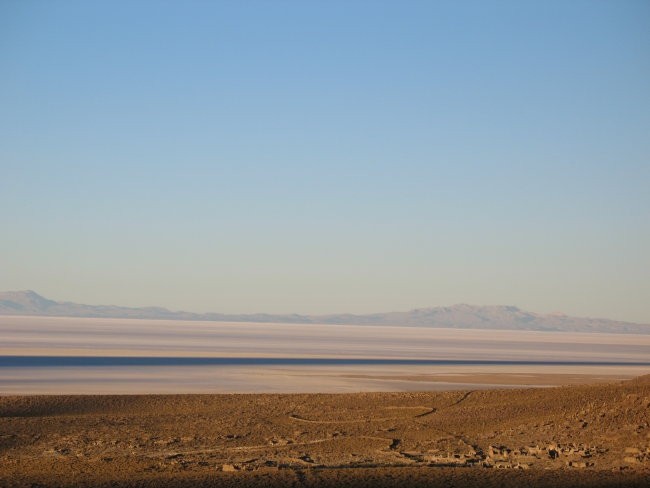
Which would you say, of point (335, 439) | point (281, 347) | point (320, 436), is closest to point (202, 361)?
point (281, 347)

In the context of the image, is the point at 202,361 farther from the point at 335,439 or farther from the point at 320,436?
the point at 335,439

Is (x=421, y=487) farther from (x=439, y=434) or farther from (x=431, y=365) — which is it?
(x=431, y=365)

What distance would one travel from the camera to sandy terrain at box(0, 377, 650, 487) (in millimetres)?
14367

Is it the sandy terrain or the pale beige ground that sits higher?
the pale beige ground

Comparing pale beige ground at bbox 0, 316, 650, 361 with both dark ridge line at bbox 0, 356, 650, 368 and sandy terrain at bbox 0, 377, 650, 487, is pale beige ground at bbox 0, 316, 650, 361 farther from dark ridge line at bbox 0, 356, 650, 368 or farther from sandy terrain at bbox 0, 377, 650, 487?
sandy terrain at bbox 0, 377, 650, 487

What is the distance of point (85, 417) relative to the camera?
22453 millimetres

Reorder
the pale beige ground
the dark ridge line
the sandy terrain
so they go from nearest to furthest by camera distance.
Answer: the sandy terrain, the dark ridge line, the pale beige ground

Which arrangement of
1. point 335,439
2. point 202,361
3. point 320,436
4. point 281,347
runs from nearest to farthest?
1. point 335,439
2. point 320,436
3. point 202,361
4. point 281,347

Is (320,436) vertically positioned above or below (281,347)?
below

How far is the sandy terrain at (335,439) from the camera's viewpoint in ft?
47.1

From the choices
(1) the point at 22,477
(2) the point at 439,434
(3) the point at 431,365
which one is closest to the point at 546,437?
(2) the point at 439,434

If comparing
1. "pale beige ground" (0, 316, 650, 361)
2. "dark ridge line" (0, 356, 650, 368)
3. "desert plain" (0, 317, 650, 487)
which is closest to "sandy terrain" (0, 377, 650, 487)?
"desert plain" (0, 317, 650, 487)

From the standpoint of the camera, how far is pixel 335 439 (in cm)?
1941

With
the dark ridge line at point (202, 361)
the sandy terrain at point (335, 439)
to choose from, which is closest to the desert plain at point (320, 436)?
the sandy terrain at point (335, 439)
